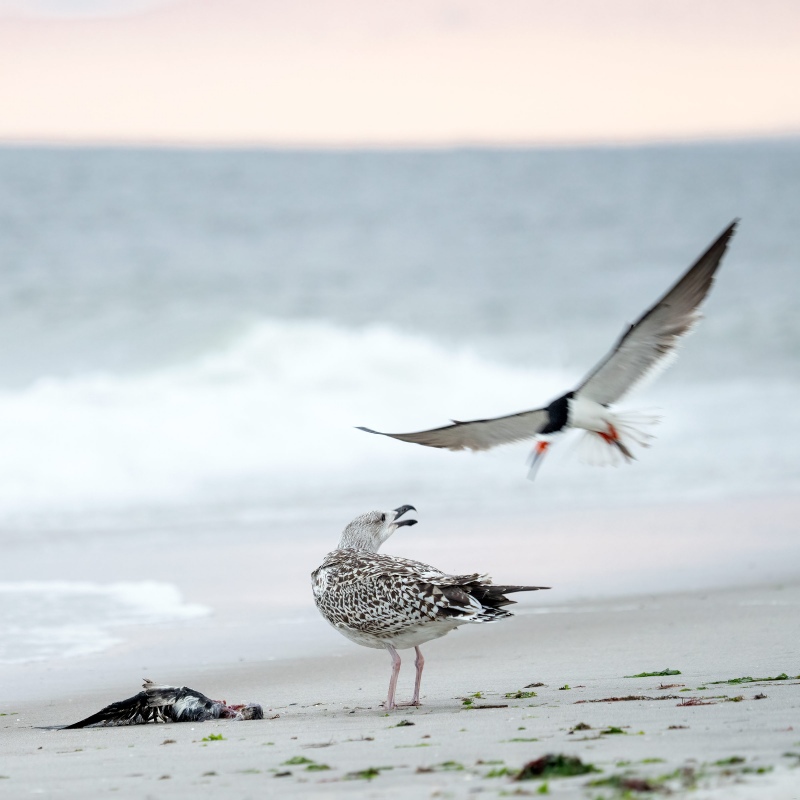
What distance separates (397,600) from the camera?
6883 millimetres

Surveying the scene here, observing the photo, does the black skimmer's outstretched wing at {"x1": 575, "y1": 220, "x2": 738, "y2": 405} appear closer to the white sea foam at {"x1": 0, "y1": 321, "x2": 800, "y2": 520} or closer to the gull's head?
the gull's head

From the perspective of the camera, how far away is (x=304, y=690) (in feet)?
26.1

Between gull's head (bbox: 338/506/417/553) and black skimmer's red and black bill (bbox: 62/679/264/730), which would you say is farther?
gull's head (bbox: 338/506/417/553)

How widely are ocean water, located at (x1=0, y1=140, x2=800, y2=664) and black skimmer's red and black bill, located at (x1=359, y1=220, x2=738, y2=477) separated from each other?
290 millimetres

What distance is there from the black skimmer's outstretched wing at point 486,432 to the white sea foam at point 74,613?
2758mm

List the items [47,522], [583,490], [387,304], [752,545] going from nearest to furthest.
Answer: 1. [752,545]
2. [47,522]
3. [583,490]
4. [387,304]

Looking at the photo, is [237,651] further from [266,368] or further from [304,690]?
[266,368]

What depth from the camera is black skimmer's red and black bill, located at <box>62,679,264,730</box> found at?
6809 mm

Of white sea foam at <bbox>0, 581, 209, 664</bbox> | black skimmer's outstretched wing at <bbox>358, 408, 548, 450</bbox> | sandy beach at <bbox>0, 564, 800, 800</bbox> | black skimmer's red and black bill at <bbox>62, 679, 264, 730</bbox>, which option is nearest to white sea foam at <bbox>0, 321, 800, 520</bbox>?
white sea foam at <bbox>0, 581, 209, 664</bbox>

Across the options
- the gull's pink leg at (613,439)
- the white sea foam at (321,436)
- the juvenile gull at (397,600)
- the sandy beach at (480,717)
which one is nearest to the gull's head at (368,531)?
the juvenile gull at (397,600)

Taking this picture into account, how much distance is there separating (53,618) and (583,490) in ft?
24.2

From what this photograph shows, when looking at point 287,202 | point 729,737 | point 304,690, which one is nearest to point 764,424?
point 304,690

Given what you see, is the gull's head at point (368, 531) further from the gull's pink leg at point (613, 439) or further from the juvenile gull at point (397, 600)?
the gull's pink leg at point (613, 439)

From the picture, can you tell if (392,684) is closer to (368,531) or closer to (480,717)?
(480,717)
